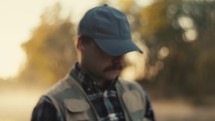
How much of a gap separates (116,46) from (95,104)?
9.8 inches

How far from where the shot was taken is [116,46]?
2.03 meters

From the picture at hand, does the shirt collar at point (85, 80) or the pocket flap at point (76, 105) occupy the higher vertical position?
the shirt collar at point (85, 80)

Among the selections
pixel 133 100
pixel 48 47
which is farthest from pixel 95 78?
pixel 48 47

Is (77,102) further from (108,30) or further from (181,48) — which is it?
(181,48)

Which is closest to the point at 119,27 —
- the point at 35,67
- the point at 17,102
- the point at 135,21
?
the point at 17,102

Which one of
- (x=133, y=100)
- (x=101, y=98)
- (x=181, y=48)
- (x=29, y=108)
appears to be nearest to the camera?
(x=101, y=98)

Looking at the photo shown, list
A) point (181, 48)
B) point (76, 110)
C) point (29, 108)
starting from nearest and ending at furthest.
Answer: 1. point (76, 110)
2. point (29, 108)
3. point (181, 48)

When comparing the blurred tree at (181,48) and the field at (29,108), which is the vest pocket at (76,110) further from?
the blurred tree at (181,48)

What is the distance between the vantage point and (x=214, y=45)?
2167 centimetres

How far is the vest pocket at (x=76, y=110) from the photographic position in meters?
1.99

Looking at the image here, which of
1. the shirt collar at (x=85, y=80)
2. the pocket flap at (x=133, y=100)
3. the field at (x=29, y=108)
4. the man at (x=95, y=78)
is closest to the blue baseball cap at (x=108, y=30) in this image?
the man at (x=95, y=78)

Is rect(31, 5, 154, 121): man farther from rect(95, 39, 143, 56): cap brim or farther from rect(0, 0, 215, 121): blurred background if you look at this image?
rect(0, 0, 215, 121): blurred background

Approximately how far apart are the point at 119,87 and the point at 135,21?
28795 mm

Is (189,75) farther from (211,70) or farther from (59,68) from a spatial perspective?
(59,68)
